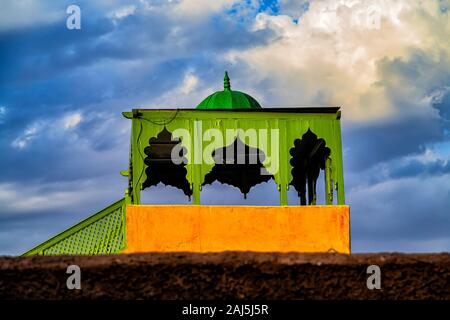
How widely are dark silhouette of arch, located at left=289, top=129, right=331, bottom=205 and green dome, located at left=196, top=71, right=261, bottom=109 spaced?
1693mm

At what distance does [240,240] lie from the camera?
15.7 metres

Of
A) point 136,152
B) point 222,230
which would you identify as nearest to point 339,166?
point 222,230

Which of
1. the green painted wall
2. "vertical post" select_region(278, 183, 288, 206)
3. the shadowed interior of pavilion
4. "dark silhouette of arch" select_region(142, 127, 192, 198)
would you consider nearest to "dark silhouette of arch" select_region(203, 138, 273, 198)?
the shadowed interior of pavilion

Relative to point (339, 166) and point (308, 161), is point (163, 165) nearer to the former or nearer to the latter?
point (308, 161)

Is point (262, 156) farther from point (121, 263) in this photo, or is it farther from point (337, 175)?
point (121, 263)

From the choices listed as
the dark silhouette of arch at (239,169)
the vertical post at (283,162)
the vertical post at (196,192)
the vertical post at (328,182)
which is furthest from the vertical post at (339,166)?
the dark silhouette of arch at (239,169)

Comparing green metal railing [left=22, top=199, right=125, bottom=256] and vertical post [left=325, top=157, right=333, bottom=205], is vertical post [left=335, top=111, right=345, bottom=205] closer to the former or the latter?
vertical post [left=325, top=157, right=333, bottom=205]

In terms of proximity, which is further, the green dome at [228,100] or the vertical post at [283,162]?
the green dome at [228,100]

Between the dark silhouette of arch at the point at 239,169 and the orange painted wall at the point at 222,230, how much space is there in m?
4.34

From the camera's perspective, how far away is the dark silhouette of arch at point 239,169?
2033 centimetres

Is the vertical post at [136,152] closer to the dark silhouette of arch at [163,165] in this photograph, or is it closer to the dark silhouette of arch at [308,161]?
the dark silhouette of arch at [163,165]

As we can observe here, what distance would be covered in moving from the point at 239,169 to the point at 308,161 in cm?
263
